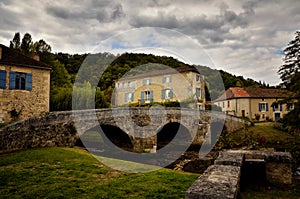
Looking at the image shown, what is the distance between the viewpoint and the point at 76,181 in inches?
222

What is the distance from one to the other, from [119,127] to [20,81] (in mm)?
6847

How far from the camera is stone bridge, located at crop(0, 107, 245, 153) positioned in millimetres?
9773

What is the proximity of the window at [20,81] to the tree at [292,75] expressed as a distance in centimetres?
1637

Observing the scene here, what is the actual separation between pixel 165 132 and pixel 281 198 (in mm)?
15819

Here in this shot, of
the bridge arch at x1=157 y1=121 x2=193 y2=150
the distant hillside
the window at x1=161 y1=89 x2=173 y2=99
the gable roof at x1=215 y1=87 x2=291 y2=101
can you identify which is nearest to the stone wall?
the distant hillside

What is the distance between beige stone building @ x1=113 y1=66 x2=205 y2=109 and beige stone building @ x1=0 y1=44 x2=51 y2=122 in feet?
46.9

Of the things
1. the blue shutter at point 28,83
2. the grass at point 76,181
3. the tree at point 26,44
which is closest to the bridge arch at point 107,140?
the blue shutter at point 28,83

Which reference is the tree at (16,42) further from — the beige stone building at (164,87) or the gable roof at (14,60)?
the beige stone building at (164,87)

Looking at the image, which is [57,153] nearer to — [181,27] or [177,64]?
[181,27]

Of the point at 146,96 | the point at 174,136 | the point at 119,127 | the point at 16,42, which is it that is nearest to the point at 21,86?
the point at 119,127

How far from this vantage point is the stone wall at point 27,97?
13.4 m

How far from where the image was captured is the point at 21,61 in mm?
14297

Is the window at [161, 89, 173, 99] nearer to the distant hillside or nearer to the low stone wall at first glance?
the distant hillside

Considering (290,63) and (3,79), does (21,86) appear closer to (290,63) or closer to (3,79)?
(3,79)
